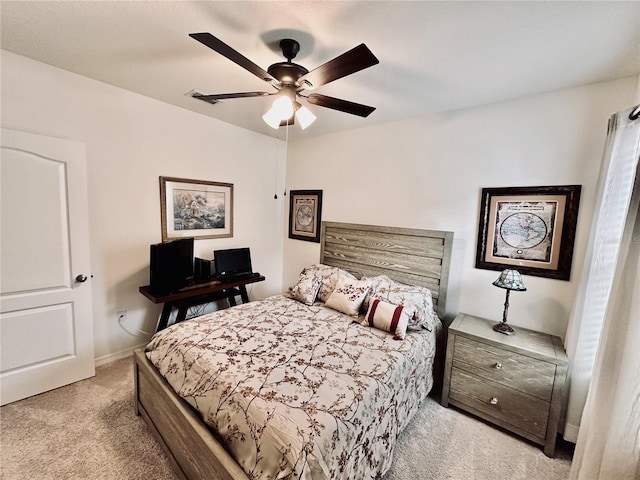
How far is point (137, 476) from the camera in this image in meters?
1.60

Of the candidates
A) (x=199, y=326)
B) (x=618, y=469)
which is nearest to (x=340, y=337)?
(x=199, y=326)

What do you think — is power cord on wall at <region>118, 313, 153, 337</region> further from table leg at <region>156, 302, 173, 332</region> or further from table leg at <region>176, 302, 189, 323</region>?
table leg at <region>176, 302, 189, 323</region>

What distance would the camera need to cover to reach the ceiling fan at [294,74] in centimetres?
131

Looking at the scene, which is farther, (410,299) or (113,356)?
(113,356)

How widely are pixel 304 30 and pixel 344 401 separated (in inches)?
81.1

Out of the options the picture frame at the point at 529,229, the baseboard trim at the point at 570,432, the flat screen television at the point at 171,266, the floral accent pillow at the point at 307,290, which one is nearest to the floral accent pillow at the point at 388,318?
the floral accent pillow at the point at 307,290

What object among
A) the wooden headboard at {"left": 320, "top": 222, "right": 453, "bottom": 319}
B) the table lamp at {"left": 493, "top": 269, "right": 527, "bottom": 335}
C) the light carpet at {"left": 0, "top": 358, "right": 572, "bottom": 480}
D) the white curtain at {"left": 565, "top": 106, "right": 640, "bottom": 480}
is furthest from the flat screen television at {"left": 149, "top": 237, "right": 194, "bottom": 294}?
the white curtain at {"left": 565, "top": 106, "right": 640, "bottom": 480}

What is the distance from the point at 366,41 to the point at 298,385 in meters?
2.04

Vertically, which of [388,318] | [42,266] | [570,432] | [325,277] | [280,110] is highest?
[280,110]

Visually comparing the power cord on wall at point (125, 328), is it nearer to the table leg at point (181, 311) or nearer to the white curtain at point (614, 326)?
the table leg at point (181, 311)

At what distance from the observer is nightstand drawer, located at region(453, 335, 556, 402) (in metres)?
1.87

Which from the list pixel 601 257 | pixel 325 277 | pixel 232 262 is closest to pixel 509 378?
pixel 601 257

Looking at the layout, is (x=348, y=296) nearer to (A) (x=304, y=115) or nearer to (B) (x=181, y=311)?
(A) (x=304, y=115)

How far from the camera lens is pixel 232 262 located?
333 cm
